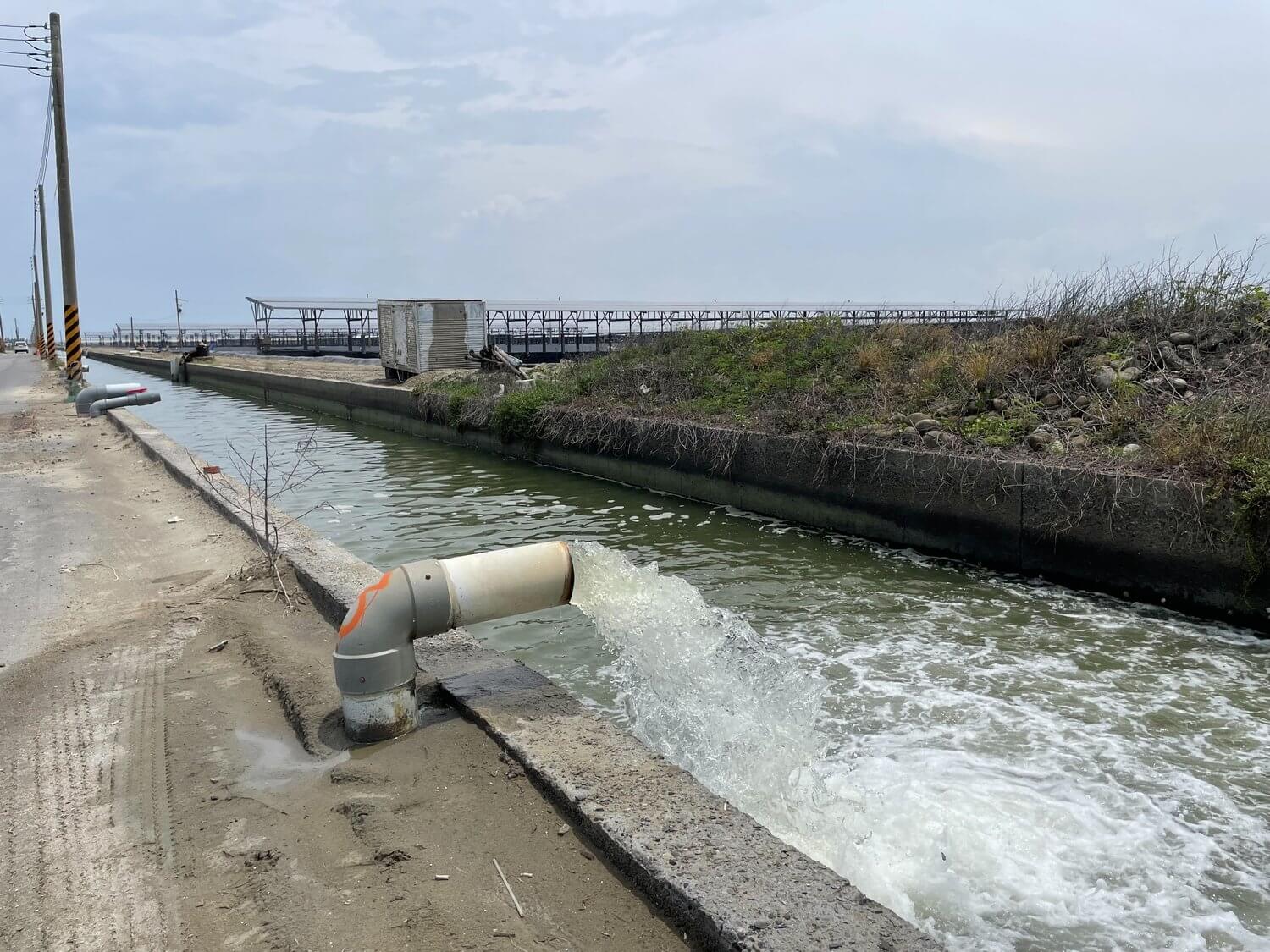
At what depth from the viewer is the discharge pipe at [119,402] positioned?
18.3 m

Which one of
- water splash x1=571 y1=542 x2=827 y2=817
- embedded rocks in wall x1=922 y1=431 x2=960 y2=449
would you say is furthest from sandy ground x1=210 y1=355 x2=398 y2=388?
water splash x1=571 y1=542 x2=827 y2=817

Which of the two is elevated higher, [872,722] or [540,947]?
[540,947]

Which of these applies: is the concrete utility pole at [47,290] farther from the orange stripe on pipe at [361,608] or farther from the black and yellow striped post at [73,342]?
the orange stripe on pipe at [361,608]

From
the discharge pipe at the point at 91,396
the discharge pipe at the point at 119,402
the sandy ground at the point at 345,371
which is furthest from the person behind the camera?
the sandy ground at the point at 345,371

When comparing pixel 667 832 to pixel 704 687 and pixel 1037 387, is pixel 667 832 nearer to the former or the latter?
pixel 704 687

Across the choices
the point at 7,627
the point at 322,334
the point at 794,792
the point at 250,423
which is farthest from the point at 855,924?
the point at 322,334

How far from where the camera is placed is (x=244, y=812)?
319 centimetres

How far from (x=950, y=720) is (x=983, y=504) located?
11.6ft

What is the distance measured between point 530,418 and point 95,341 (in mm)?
110466

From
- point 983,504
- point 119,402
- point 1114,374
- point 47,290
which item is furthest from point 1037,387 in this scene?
point 47,290

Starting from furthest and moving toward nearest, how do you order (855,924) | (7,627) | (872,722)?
(7,627), (872,722), (855,924)

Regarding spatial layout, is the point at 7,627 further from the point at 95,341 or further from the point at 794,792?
the point at 95,341

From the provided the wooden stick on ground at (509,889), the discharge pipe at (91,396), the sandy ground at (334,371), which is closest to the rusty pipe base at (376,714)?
the wooden stick on ground at (509,889)

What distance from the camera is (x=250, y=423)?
2053cm
